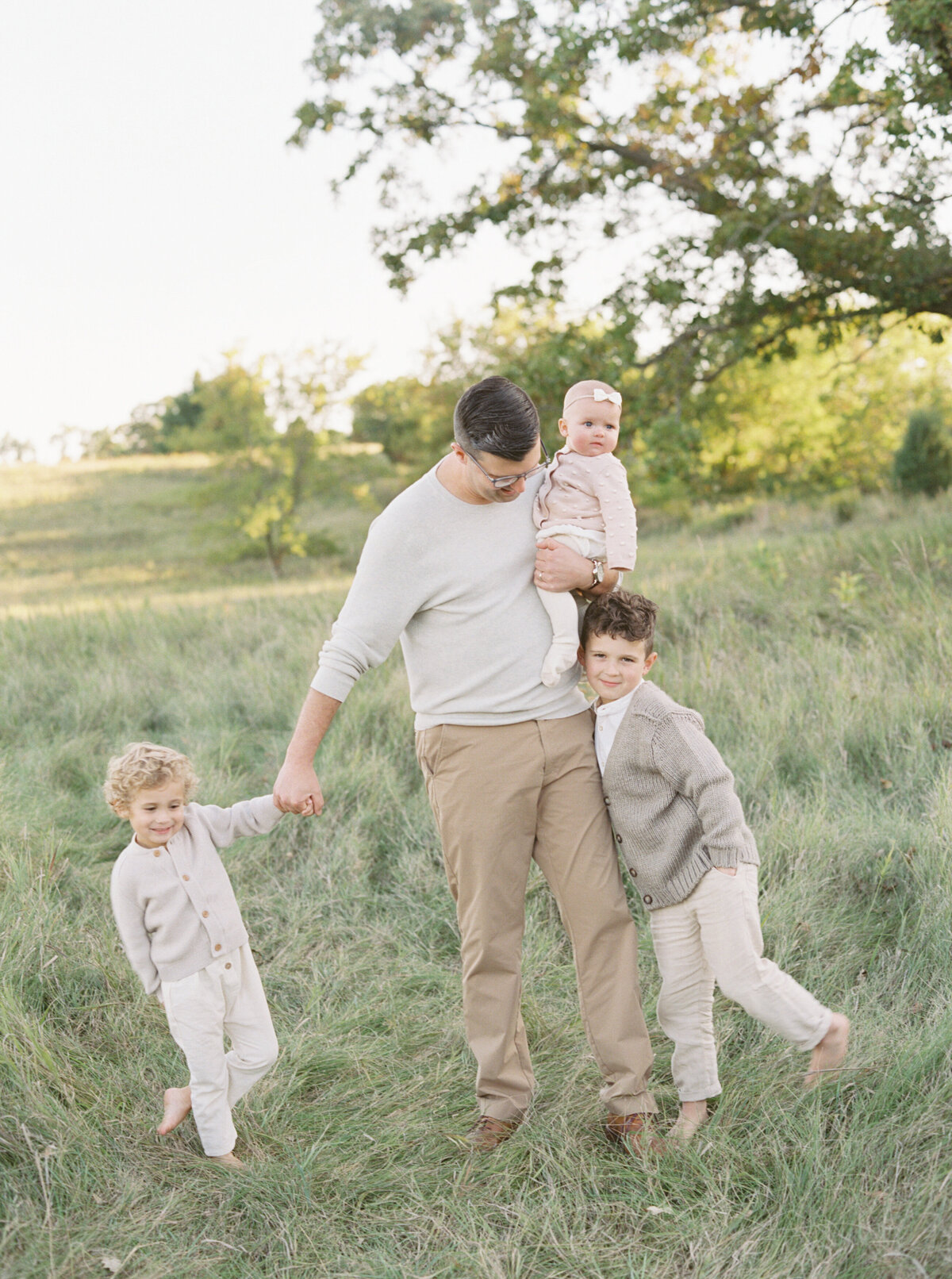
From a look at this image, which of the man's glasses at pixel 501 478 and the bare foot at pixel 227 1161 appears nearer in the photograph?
→ the man's glasses at pixel 501 478

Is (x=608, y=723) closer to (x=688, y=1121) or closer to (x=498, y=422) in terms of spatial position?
(x=498, y=422)

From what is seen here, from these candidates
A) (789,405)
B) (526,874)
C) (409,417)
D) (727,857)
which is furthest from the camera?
(409,417)

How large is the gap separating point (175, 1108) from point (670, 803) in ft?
5.48

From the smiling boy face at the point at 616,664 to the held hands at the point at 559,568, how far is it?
0.22 metres

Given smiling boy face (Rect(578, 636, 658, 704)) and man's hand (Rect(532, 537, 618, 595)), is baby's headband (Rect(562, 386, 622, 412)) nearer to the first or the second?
man's hand (Rect(532, 537, 618, 595))

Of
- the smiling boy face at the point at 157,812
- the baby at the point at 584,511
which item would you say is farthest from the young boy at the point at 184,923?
the baby at the point at 584,511

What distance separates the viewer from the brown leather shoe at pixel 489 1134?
289 cm

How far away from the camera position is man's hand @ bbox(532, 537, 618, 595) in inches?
109

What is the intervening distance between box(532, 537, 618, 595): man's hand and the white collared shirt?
0.37 meters

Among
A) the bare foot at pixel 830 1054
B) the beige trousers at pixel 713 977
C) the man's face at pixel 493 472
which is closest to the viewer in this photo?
the man's face at pixel 493 472

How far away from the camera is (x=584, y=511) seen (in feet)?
9.29

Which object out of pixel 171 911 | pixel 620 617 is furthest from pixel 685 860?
pixel 171 911

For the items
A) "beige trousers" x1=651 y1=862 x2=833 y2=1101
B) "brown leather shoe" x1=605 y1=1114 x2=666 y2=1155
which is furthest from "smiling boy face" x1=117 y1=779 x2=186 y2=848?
"brown leather shoe" x1=605 y1=1114 x2=666 y2=1155

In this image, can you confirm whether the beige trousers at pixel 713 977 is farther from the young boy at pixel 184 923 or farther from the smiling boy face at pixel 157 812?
the smiling boy face at pixel 157 812
